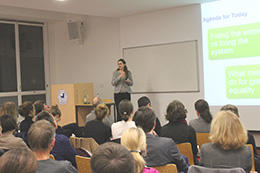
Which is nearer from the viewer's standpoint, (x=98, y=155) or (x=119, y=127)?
(x=98, y=155)

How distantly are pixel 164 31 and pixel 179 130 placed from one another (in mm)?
4189

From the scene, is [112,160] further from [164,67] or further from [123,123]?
[164,67]

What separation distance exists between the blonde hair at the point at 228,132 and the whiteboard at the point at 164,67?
4.35 metres

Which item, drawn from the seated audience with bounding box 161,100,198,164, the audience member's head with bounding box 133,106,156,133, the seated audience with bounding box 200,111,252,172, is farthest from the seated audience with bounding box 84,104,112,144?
the seated audience with bounding box 200,111,252,172

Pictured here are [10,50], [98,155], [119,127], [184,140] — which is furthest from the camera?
[10,50]

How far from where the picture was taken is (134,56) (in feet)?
25.2

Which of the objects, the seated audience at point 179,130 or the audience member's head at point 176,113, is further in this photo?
the audience member's head at point 176,113

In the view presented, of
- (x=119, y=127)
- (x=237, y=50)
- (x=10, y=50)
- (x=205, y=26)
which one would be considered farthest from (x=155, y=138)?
(x=10, y=50)

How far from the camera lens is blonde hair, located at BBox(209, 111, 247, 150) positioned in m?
2.38

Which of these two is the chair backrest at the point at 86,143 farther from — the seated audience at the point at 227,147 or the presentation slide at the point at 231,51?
the presentation slide at the point at 231,51

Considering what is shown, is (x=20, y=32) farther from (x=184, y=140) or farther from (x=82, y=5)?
(x=184, y=140)

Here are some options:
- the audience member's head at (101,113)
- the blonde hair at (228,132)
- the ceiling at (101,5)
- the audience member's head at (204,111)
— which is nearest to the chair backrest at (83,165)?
the blonde hair at (228,132)

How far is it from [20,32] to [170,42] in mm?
4726

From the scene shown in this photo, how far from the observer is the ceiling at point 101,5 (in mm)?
6176
